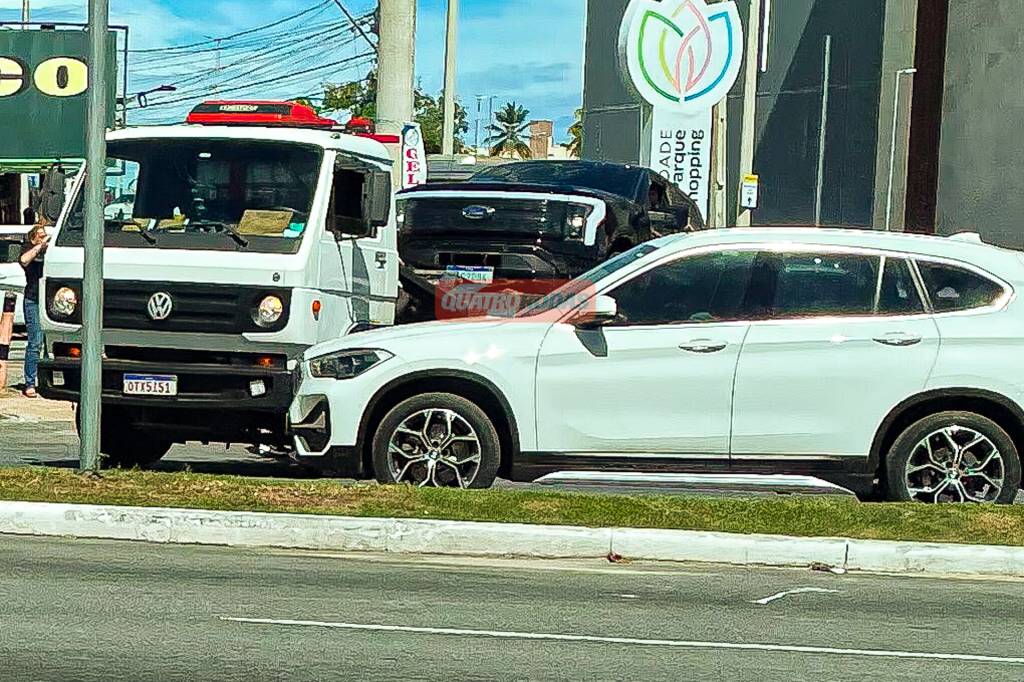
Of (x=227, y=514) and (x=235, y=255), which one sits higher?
(x=235, y=255)

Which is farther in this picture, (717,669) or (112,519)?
(112,519)

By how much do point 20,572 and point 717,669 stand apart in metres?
3.73

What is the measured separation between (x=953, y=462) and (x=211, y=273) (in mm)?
5061

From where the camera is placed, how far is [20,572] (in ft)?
27.6

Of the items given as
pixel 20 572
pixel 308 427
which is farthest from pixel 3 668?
pixel 308 427

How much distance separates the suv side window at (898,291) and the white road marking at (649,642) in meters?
3.65

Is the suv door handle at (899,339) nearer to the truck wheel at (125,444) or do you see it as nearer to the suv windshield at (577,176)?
the truck wheel at (125,444)

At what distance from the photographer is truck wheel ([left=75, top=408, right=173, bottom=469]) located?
1214cm

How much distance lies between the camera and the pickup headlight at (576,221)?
14.8 m

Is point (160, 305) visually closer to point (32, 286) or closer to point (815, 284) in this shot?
point (815, 284)

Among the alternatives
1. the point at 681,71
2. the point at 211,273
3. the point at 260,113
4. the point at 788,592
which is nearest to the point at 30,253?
the point at 260,113

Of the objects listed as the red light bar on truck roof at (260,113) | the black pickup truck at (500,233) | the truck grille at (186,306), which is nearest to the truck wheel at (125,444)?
the truck grille at (186,306)

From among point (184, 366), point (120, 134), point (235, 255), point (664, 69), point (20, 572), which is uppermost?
point (664, 69)

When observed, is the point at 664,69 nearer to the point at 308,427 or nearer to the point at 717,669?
the point at 308,427
